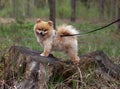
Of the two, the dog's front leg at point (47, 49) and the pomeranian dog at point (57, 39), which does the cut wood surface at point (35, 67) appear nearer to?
the dog's front leg at point (47, 49)

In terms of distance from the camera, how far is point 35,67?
634 centimetres


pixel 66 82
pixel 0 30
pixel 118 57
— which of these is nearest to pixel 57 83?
pixel 66 82

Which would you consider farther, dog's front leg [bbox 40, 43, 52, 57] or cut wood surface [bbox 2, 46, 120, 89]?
dog's front leg [bbox 40, 43, 52, 57]

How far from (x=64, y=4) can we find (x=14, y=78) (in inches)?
1023

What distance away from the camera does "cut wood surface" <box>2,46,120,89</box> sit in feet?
20.8

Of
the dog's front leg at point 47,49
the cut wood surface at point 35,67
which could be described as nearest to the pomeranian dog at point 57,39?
the dog's front leg at point 47,49

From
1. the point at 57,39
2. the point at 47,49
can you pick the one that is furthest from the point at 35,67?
the point at 57,39

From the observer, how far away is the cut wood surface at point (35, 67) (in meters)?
6.35

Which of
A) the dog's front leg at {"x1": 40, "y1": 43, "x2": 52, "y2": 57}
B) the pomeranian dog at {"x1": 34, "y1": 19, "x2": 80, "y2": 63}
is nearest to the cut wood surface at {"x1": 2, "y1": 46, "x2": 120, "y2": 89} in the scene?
the dog's front leg at {"x1": 40, "y1": 43, "x2": 52, "y2": 57}

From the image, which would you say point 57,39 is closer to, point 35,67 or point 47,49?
point 47,49

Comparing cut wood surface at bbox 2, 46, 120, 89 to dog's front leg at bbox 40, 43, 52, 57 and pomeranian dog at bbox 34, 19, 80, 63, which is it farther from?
pomeranian dog at bbox 34, 19, 80, 63

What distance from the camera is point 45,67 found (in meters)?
6.32

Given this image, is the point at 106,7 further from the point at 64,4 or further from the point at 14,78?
the point at 14,78

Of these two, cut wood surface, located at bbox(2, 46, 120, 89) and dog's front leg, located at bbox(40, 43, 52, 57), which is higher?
dog's front leg, located at bbox(40, 43, 52, 57)
